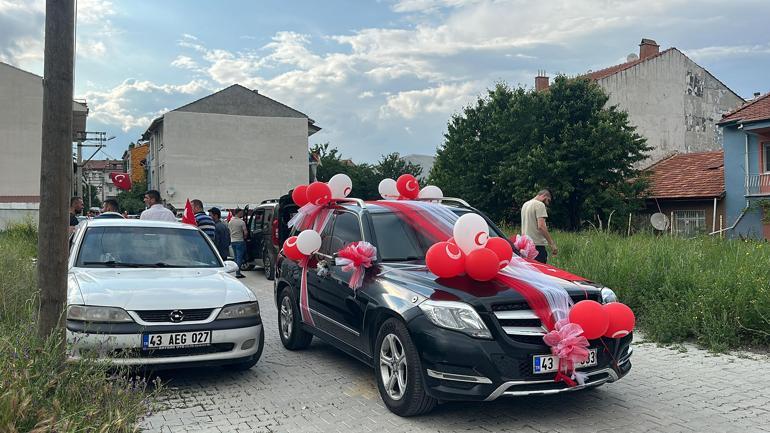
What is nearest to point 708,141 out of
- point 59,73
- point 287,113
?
point 287,113

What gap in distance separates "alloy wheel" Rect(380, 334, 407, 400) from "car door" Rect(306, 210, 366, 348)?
19.7 inches

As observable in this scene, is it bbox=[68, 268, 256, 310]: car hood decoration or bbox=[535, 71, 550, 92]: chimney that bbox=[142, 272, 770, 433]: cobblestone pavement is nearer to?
bbox=[68, 268, 256, 310]: car hood decoration

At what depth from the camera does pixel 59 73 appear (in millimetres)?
4332

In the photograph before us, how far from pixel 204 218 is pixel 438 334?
31.0 ft

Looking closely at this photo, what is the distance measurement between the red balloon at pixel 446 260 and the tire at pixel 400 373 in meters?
0.51

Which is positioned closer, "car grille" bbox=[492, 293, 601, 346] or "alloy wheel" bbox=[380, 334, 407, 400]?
"car grille" bbox=[492, 293, 601, 346]

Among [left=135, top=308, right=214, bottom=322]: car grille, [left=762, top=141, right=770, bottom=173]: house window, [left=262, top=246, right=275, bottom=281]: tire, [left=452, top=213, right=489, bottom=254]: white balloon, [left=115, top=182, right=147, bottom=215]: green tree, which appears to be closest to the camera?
[left=452, top=213, right=489, bottom=254]: white balloon

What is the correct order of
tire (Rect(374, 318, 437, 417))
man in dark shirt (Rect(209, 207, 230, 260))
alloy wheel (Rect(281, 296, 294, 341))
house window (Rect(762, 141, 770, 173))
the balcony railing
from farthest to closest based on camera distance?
house window (Rect(762, 141, 770, 173)) → the balcony railing → man in dark shirt (Rect(209, 207, 230, 260)) → alloy wheel (Rect(281, 296, 294, 341)) → tire (Rect(374, 318, 437, 417))

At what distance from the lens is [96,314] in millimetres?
5156

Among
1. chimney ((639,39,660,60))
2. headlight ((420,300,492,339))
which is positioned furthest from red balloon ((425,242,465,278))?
chimney ((639,39,660,60))

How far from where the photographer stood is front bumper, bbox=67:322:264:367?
4918 millimetres

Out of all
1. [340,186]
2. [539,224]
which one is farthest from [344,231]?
[539,224]

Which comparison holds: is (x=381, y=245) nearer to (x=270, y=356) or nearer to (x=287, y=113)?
(x=270, y=356)

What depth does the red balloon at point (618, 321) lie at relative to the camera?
15.1 feet
